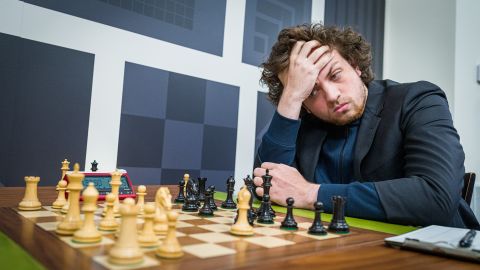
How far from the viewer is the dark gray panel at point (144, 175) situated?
214 cm

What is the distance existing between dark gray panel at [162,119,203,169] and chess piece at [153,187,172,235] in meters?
1.37

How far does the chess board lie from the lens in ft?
2.10

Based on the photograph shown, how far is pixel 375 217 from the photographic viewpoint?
1.23 m

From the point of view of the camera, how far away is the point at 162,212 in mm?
887

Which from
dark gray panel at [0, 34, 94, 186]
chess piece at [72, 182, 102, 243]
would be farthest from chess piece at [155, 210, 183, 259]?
dark gray panel at [0, 34, 94, 186]

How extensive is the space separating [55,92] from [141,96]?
18.0 inches

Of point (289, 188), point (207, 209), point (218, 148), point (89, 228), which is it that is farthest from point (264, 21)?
point (89, 228)

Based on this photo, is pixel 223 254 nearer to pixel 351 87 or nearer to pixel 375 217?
pixel 375 217

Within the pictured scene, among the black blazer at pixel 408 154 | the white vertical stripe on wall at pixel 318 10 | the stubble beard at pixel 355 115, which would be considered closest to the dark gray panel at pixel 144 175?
the black blazer at pixel 408 154

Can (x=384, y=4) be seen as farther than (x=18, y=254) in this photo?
Yes

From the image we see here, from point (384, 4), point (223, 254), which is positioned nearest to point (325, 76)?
point (223, 254)

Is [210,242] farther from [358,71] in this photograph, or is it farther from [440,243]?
[358,71]

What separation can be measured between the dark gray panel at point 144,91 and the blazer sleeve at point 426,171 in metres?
1.35

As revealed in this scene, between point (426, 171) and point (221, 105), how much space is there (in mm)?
1502
